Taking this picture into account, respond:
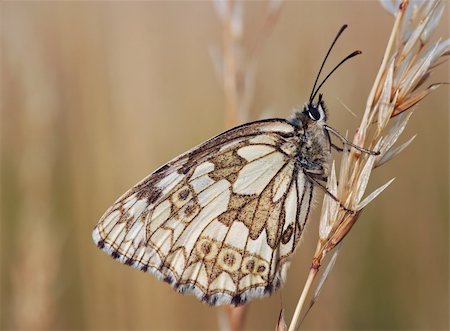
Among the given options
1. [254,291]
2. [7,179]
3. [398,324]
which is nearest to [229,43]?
[254,291]

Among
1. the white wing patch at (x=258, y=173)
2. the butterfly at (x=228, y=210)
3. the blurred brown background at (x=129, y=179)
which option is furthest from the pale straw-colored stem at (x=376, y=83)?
the blurred brown background at (x=129, y=179)

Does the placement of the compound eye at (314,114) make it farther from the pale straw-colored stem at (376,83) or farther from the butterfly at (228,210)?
the pale straw-colored stem at (376,83)

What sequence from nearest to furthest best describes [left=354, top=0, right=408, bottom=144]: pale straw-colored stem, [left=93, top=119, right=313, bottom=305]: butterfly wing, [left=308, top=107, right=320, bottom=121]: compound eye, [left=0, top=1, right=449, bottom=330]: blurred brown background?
[left=354, top=0, right=408, bottom=144]: pale straw-colored stem
[left=93, top=119, right=313, bottom=305]: butterfly wing
[left=308, top=107, right=320, bottom=121]: compound eye
[left=0, top=1, right=449, bottom=330]: blurred brown background

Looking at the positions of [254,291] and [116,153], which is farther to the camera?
[116,153]

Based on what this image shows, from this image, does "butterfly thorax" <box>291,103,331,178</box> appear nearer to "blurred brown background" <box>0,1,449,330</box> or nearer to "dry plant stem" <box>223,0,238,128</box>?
"dry plant stem" <box>223,0,238,128</box>

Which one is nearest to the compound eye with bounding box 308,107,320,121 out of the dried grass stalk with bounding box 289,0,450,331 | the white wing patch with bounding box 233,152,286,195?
the white wing patch with bounding box 233,152,286,195

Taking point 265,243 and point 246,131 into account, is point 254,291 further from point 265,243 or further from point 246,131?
point 246,131

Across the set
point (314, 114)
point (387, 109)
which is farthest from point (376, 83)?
point (314, 114)
